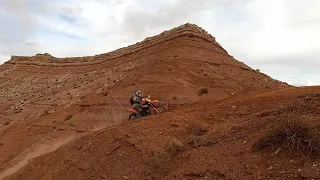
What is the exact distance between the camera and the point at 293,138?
723 cm

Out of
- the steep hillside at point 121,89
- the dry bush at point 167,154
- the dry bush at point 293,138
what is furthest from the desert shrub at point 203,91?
the dry bush at point 293,138

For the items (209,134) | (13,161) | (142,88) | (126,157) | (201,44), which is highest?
(201,44)

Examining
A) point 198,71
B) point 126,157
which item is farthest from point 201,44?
point 126,157

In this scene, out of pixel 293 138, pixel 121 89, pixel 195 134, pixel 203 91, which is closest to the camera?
pixel 293 138

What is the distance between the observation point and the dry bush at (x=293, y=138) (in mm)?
6957

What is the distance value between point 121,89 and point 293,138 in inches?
516

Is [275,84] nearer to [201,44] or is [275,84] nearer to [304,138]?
[201,44]

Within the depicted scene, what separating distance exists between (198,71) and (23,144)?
8.84 metres

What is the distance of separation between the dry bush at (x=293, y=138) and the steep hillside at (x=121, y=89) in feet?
14.3

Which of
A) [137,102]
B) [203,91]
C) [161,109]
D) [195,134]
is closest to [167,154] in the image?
[195,134]

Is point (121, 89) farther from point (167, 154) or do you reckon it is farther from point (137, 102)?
point (167, 154)

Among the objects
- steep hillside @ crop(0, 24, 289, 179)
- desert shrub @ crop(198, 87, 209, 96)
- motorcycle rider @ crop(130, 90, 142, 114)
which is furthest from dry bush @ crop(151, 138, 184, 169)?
desert shrub @ crop(198, 87, 209, 96)

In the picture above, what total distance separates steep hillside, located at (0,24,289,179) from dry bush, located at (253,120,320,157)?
4350 mm

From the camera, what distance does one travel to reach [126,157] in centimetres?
1045
